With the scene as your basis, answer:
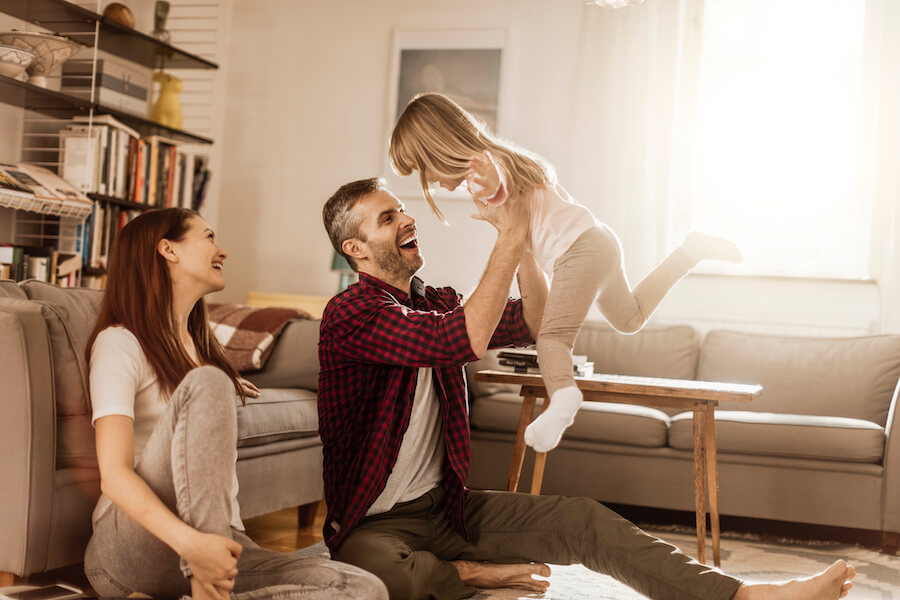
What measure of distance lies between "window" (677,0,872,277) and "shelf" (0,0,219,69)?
266cm

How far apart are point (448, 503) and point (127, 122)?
2.93 metres

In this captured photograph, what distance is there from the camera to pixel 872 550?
3.05 m

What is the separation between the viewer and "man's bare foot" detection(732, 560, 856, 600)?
1532mm

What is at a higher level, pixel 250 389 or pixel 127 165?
pixel 127 165

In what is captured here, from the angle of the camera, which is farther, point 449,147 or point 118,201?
point 118,201

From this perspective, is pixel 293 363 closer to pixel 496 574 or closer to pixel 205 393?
pixel 496 574

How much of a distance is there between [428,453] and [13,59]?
99.8 inches

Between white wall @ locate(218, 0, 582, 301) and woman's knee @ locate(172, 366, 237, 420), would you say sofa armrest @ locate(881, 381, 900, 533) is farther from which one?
woman's knee @ locate(172, 366, 237, 420)

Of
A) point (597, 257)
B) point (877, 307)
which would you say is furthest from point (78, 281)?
point (877, 307)

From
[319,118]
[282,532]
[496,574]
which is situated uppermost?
[319,118]

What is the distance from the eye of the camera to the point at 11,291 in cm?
215

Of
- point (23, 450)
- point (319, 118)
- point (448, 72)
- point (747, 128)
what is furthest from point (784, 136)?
point (23, 450)

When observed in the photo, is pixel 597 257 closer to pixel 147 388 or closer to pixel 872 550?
pixel 147 388

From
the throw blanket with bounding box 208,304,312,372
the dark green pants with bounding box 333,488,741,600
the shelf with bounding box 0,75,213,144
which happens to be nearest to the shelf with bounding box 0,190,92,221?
the shelf with bounding box 0,75,213,144
